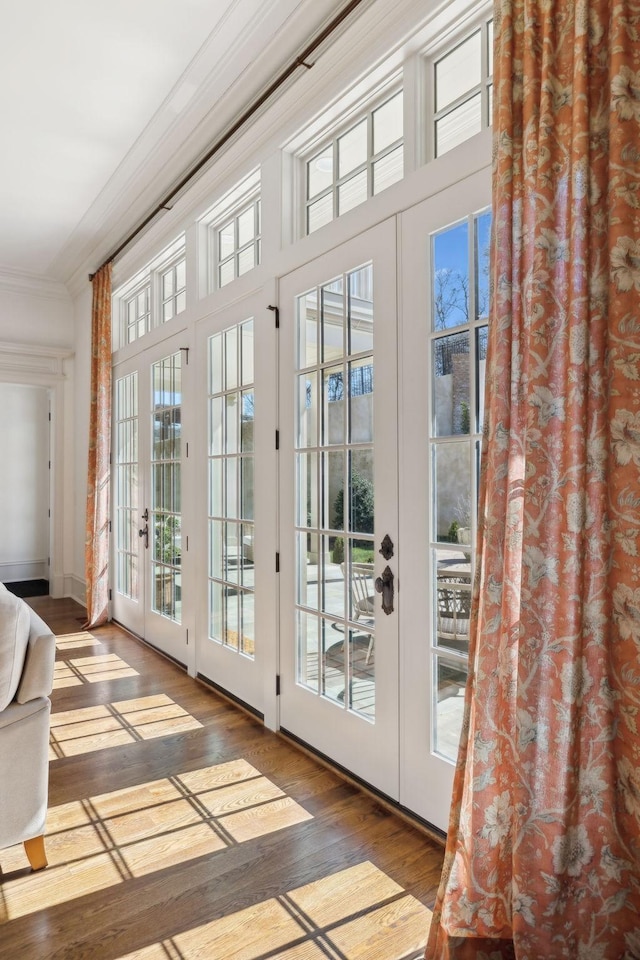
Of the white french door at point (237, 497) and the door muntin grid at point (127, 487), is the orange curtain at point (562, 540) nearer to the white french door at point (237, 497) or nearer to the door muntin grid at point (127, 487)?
the white french door at point (237, 497)

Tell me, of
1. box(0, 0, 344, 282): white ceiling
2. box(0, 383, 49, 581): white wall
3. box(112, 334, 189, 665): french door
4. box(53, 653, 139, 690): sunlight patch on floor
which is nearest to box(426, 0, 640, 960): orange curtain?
box(0, 0, 344, 282): white ceiling

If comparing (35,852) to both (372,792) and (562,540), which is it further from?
(562,540)

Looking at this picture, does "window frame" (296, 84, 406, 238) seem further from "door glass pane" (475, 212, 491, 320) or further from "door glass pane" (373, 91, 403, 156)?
"door glass pane" (475, 212, 491, 320)

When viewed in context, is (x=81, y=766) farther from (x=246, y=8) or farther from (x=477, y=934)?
(x=246, y=8)

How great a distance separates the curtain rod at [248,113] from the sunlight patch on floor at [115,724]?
3107 millimetres

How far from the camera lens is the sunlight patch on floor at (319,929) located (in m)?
1.62

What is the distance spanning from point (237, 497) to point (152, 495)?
136 centimetres

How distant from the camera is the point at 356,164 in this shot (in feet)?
8.58

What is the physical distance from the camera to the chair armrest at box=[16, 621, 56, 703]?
6.27ft

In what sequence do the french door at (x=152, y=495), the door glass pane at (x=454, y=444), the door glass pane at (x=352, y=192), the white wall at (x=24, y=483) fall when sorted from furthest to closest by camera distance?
1. the white wall at (x=24, y=483)
2. the french door at (x=152, y=495)
3. the door glass pane at (x=352, y=192)
4. the door glass pane at (x=454, y=444)

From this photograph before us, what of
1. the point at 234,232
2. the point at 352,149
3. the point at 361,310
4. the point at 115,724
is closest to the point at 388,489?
the point at 361,310

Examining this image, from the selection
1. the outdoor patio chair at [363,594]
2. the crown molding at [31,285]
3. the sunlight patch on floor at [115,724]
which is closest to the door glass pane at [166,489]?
the sunlight patch on floor at [115,724]

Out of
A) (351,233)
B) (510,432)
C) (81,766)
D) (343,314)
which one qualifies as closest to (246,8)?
(351,233)

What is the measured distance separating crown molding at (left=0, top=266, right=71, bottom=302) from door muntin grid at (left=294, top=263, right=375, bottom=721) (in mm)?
4307
